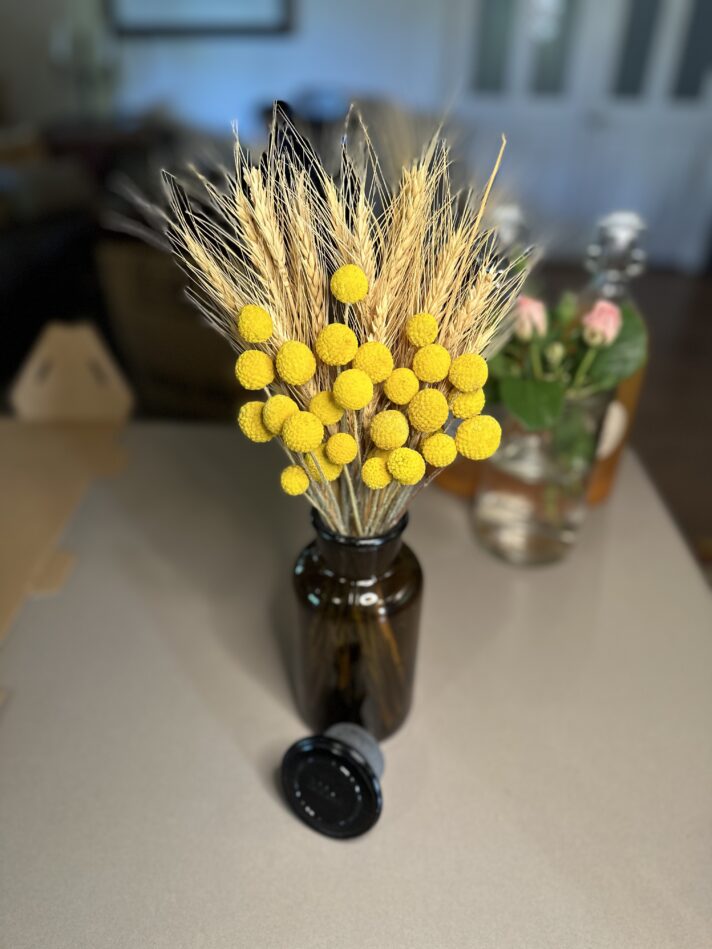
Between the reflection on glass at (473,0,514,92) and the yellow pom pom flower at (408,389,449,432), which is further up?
the reflection on glass at (473,0,514,92)

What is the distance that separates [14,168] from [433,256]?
2909 millimetres

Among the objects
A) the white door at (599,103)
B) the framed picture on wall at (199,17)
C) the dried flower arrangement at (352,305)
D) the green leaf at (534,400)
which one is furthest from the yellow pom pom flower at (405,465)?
the framed picture on wall at (199,17)

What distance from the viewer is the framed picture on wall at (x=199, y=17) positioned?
405 centimetres

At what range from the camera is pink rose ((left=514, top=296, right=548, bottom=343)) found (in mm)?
668

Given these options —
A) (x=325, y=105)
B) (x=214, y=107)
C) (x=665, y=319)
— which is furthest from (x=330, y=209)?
(x=214, y=107)

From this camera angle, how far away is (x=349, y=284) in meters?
0.41

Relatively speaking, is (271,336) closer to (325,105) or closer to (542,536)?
(542,536)

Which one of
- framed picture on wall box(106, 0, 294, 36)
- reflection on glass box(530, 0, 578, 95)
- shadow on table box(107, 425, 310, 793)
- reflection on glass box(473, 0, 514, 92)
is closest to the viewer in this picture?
shadow on table box(107, 425, 310, 793)

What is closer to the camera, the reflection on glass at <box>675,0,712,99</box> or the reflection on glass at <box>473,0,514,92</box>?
the reflection on glass at <box>675,0,712,99</box>

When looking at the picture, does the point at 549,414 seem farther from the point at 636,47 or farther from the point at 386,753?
the point at 636,47

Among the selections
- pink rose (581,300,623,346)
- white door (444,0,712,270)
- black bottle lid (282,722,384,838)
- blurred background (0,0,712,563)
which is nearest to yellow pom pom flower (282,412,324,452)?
black bottle lid (282,722,384,838)

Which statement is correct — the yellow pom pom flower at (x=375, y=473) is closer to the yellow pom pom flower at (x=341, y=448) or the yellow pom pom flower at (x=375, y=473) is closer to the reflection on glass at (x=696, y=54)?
the yellow pom pom flower at (x=341, y=448)

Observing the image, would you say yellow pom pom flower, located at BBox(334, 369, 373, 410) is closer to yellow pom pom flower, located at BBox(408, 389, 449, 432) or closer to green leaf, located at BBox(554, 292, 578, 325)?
yellow pom pom flower, located at BBox(408, 389, 449, 432)

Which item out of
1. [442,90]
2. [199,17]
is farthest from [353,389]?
[199,17]
